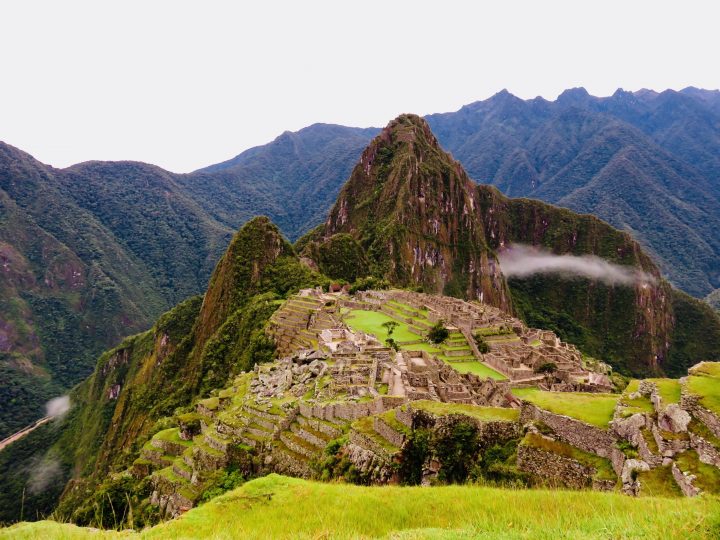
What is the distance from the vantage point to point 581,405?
45.1 feet

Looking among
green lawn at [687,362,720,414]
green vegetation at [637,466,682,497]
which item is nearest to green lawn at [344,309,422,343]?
green lawn at [687,362,720,414]

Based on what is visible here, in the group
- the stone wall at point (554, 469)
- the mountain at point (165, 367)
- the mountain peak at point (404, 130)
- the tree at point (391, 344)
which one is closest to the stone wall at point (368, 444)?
the stone wall at point (554, 469)

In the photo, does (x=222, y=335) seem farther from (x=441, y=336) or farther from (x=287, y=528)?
(x=287, y=528)

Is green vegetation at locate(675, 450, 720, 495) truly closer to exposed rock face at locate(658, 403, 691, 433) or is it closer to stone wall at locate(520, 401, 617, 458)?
exposed rock face at locate(658, 403, 691, 433)

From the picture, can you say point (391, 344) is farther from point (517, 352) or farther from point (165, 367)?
point (165, 367)

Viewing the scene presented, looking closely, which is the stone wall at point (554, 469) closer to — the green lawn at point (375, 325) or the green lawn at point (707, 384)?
the green lawn at point (707, 384)

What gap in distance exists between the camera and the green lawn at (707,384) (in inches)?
418

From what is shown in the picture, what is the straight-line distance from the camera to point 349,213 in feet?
580

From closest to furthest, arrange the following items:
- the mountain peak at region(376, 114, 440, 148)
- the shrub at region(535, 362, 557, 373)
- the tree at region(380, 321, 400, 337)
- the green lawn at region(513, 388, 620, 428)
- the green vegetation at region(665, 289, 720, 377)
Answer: the green lawn at region(513, 388, 620, 428)
the shrub at region(535, 362, 557, 373)
the tree at region(380, 321, 400, 337)
the green vegetation at region(665, 289, 720, 377)
the mountain peak at region(376, 114, 440, 148)

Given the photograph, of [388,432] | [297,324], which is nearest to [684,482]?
[388,432]

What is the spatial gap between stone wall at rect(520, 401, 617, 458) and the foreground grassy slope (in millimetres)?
3547

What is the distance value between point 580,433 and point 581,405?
1518 mm

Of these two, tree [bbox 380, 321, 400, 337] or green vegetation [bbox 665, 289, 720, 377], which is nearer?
tree [bbox 380, 321, 400, 337]

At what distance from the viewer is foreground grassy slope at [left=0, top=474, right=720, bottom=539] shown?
642cm
